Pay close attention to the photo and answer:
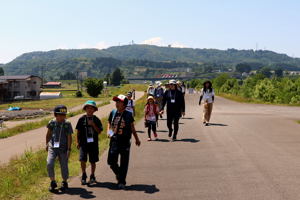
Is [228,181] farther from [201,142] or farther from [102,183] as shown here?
[201,142]

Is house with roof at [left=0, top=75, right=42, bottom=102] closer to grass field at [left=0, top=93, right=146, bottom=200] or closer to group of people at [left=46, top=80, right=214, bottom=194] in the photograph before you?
grass field at [left=0, top=93, right=146, bottom=200]

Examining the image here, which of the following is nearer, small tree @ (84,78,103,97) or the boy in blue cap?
the boy in blue cap

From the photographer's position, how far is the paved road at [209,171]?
6562 mm

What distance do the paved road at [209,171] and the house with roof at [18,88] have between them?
8471cm

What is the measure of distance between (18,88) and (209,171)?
94665 millimetres

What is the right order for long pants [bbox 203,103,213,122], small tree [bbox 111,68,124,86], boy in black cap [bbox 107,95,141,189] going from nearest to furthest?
boy in black cap [bbox 107,95,141,189] < long pants [bbox 203,103,213,122] < small tree [bbox 111,68,124,86]

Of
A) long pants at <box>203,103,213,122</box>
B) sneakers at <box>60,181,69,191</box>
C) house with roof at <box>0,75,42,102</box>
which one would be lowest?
house with roof at <box>0,75,42,102</box>

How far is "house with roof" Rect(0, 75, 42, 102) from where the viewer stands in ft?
302

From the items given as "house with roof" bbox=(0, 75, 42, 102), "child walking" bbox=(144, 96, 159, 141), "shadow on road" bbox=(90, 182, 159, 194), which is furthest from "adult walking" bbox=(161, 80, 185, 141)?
"house with roof" bbox=(0, 75, 42, 102)

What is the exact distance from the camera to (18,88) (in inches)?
3819

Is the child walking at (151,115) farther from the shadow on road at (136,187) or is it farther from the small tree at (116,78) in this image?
the small tree at (116,78)

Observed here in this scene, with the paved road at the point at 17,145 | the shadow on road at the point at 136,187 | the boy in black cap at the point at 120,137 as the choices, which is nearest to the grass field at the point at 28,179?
the shadow on road at the point at 136,187

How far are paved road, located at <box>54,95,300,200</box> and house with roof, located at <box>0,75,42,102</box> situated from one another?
84710 mm

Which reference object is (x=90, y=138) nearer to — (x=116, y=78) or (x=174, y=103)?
(x=174, y=103)
